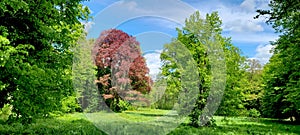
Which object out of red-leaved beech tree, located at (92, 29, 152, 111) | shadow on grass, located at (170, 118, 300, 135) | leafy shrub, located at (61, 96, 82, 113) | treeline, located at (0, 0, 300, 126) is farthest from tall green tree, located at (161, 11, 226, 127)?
leafy shrub, located at (61, 96, 82, 113)

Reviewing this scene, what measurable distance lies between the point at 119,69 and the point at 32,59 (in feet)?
23.5

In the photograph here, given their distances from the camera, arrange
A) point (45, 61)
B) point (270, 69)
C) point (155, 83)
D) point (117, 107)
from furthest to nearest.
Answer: point (270, 69) < point (117, 107) < point (155, 83) < point (45, 61)

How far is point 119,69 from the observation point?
14.7 meters

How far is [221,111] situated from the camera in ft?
56.2

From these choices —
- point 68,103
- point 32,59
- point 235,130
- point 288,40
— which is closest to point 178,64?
point 235,130

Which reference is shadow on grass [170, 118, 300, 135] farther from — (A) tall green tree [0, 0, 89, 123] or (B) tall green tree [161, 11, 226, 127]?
(A) tall green tree [0, 0, 89, 123]

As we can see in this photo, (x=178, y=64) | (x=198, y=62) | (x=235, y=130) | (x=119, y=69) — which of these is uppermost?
(x=198, y=62)

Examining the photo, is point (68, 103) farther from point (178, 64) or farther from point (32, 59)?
point (32, 59)

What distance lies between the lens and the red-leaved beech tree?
14.1 metres

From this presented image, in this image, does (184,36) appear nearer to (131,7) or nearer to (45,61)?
(131,7)

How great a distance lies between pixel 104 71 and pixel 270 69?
20.5 m

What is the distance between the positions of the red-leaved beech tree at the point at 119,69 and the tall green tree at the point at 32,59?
527 cm

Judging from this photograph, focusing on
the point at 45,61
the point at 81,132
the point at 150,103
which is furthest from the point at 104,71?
the point at 45,61

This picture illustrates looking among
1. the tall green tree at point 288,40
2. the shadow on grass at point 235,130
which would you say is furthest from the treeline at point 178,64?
the shadow on grass at point 235,130
